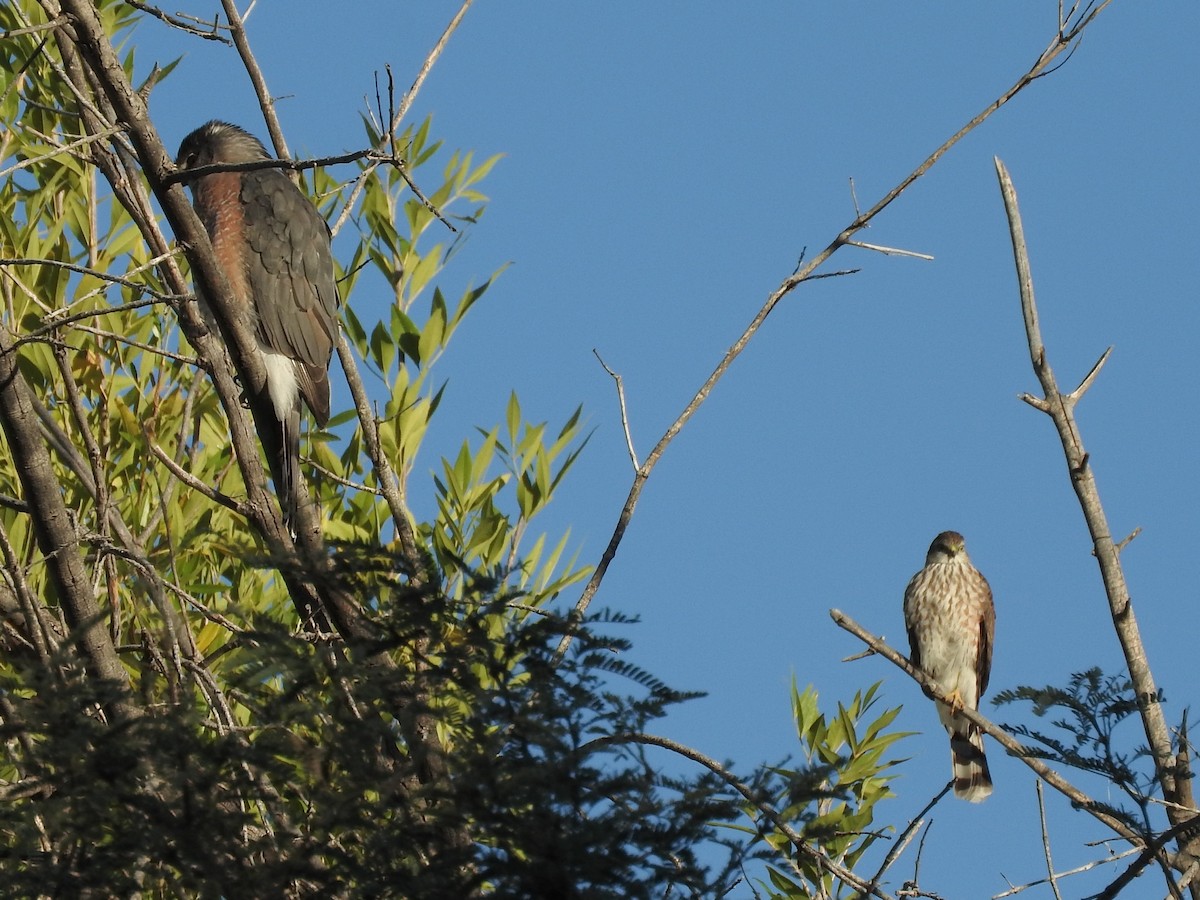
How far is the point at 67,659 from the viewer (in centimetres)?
256

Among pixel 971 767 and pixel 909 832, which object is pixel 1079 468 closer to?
pixel 909 832

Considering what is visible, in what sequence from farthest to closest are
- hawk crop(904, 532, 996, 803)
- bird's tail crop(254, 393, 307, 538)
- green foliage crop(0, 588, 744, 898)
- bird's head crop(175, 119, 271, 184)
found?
1. hawk crop(904, 532, 996, 803)
2. bird's head crop(175, 119, 271, 184)
3. bird's tail crop(254, 393, 307, 538)
4. green foliage crop(0, 588, 744, 898)

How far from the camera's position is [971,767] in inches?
326

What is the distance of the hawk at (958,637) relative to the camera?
818 cm

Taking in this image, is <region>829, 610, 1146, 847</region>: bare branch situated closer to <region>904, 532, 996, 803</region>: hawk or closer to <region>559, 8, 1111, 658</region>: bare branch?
<region>559, 8, 1111, 658</region>: bare branch

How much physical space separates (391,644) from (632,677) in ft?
1.34

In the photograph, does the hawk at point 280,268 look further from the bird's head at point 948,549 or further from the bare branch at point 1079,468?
the bird's head at point 948,549

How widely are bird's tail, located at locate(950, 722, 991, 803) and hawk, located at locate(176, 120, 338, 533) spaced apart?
167 inches

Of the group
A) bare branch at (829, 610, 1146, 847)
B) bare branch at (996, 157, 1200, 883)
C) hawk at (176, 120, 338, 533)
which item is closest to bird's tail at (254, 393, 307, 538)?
hawk at (176, 120, 338, 533)

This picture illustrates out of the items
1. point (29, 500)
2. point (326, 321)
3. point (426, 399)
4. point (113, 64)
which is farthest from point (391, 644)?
point (326, 321)

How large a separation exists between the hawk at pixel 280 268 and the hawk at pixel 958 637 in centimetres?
378

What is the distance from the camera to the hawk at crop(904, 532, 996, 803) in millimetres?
8180

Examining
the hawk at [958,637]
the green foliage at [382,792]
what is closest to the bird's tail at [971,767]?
the hawk at [958,637]

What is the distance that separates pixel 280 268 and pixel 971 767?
4.65 meters
